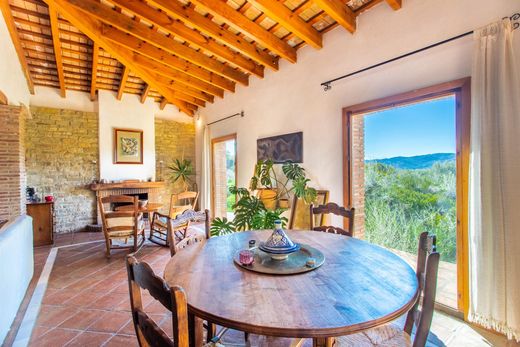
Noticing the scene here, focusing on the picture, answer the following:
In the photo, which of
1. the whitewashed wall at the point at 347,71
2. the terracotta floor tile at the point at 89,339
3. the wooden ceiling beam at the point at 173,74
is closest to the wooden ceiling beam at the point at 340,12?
the whitewashed wall at the point at 347,71

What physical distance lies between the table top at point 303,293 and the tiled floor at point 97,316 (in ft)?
3.48

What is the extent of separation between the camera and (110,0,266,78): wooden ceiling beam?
10.1 ft

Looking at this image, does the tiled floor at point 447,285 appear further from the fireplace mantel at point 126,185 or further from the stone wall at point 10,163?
the fireplace mantel at point 126,185

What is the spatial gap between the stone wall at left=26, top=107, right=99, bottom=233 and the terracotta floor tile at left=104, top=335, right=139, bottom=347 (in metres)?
4.65

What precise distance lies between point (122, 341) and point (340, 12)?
359 centimetres

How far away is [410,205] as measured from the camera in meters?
2.75

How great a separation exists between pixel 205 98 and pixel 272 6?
3554 mm

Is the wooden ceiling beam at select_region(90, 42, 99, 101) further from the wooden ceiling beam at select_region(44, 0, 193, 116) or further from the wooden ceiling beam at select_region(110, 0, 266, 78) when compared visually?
the wooden ceiling beam at select_region(110, 0, 266, 78)

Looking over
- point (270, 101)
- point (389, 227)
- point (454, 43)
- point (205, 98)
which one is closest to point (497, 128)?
point (454, 43)

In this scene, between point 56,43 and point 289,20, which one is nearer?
point 289,20

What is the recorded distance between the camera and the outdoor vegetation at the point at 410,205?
242 centimetres

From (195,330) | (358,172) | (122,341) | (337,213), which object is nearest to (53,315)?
(122,341)

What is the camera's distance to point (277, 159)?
4.18 meters

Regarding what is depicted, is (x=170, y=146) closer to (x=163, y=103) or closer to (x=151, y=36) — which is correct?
(x=163, y=103)
